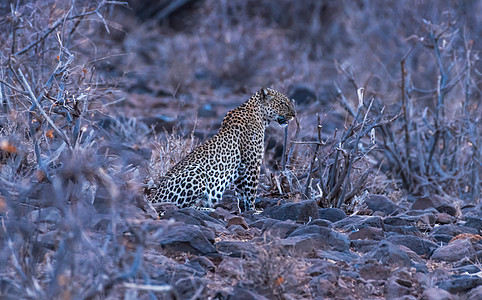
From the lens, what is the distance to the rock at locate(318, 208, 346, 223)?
24.5ft

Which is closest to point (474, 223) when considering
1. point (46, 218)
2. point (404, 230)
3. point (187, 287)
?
point (404, 230)

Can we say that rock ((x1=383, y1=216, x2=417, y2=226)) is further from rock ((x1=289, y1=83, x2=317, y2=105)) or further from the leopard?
rock ((x1=289, y1=83, x2=317, y2=105))

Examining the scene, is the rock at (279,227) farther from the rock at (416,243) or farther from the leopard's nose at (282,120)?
the leopard's nose at (282,120)

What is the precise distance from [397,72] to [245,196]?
34.4 ft

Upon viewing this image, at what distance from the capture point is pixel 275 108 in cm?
890

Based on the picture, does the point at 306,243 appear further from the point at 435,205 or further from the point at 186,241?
the point at 435,205

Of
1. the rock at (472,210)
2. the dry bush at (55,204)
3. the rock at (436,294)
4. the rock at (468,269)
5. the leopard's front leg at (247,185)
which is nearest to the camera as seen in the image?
the dry bush at (55,204)

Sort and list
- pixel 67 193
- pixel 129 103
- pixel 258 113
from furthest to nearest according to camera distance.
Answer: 1. pixel 129 103
2. pixel 258 113
3. pixel 67 193

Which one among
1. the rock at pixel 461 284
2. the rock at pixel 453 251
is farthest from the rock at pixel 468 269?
the rock at pixel 461 284

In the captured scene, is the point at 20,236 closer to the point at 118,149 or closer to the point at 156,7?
the point at 118,149

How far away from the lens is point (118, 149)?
Result: 9.23 meters

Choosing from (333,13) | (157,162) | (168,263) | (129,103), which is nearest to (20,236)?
(168,263)

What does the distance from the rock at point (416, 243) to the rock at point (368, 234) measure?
140 millimetres

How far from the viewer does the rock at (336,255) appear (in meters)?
5.93
